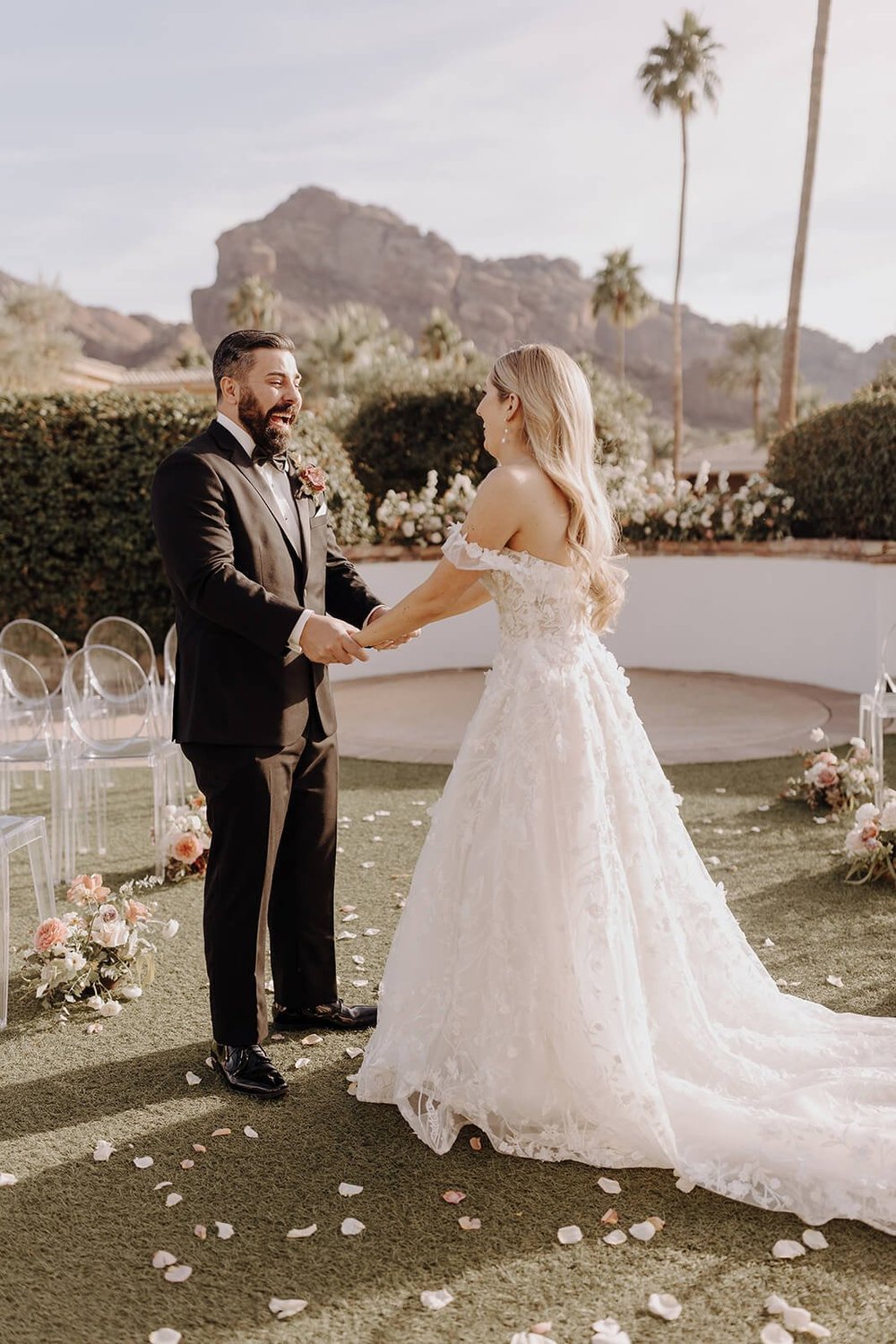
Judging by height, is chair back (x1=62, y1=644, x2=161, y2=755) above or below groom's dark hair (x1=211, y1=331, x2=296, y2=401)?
below

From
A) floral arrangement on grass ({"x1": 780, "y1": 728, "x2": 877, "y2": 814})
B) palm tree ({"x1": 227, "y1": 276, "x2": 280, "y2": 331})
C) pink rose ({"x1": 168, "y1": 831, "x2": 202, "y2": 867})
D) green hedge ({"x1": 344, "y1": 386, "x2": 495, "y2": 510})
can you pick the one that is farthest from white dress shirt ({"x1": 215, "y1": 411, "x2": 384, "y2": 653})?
palm tree ({"x1": 227, "y1": 276, "x2": 280, "y2": 331})

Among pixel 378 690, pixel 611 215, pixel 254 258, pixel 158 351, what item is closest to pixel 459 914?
pixel 378 690

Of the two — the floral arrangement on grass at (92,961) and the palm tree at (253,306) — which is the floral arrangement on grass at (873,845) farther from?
the palm tree at (253,306)

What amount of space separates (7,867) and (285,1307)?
200cm

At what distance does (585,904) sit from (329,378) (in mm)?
25842

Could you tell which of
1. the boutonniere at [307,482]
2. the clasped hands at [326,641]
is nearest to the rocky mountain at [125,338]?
the boutonniere at [307,482]

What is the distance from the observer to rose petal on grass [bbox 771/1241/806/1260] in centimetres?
236

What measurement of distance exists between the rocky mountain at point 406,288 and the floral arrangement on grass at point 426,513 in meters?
63.4

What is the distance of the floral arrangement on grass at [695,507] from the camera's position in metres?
10.4

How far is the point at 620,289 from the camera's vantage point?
1615 inches

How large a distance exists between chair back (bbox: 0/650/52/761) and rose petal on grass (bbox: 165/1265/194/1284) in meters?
3.25

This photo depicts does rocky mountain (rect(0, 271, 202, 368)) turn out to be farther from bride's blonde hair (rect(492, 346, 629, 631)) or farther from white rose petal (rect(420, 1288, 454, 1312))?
white rose petal (rect(420, 1288, 454, 1312))

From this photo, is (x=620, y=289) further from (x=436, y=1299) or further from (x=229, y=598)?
(x=436, y=1299)

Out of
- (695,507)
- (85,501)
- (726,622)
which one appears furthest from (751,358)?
(85,501)
